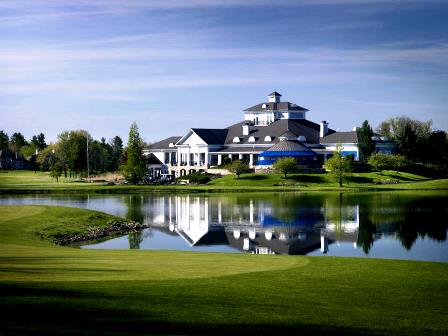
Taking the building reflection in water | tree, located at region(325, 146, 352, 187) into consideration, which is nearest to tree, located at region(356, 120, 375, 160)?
tree, located at region(325, 146, 352, 187)

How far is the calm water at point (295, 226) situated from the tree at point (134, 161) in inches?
1296

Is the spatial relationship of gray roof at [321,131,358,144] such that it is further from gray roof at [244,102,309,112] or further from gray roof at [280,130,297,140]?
gray roof at [244,102,309,112]

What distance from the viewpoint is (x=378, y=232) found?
4684 cm

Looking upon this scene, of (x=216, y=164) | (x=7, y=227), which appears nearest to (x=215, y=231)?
(x=7, y=227)

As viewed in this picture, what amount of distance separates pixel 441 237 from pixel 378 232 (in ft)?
15.6

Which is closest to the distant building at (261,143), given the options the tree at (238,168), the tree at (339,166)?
the tree at (238,168)

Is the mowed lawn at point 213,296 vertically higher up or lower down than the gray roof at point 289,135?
lower down

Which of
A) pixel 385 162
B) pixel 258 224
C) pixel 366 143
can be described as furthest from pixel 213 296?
pixel 366 143

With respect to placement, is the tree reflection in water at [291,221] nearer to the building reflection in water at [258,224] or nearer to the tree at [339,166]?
the building reflection in water at [258,224]

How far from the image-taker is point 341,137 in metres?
137

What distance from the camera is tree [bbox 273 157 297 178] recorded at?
4540 inches

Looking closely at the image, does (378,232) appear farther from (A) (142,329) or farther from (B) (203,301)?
(A) (142,329)

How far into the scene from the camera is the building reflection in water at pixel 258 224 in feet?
136

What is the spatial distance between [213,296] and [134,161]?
96.5m
